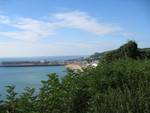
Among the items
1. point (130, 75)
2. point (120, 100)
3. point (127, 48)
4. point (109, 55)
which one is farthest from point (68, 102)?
point (109, 55)

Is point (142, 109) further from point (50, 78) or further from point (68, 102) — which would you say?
point (50, 78)

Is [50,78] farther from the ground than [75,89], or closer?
farther from the ground

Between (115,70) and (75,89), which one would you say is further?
(115,70)

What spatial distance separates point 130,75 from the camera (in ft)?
13.3

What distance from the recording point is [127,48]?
18422 millimetres

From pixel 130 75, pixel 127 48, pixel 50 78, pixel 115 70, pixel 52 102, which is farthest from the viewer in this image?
pixel 127 48

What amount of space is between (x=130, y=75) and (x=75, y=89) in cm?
128

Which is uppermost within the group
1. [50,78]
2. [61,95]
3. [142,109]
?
[50,78]

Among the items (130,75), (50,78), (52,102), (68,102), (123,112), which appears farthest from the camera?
(130,75)

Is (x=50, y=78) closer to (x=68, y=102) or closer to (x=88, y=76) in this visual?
(x=68, y=102)

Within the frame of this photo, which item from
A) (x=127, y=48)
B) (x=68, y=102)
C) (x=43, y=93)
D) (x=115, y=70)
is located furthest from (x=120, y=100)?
(x=127, y=48)

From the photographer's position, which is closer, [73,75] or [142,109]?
[142,109]

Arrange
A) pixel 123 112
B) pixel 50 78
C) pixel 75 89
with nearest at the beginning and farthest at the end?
1. pixel 123 112
2. pixel 50 78
3. pixel 75 89

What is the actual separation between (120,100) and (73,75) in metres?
1.68
